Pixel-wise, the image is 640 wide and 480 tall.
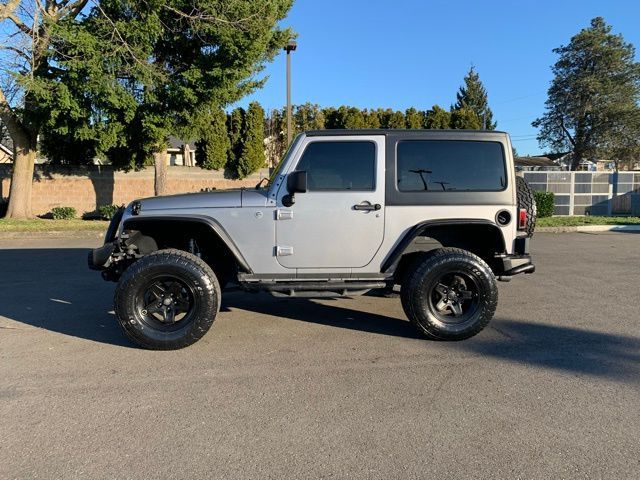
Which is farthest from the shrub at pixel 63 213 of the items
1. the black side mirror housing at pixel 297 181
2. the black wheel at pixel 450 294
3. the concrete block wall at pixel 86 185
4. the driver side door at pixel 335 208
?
the black wheel at pixel 450 294

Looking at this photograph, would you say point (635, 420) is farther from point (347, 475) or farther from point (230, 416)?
point (230, 416)

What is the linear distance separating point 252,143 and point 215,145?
5.20 feet

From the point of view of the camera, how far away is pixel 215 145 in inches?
778

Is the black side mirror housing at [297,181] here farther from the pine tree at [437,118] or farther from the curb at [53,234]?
the pine tree at [437,118]

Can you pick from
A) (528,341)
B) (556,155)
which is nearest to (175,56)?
(528,341)

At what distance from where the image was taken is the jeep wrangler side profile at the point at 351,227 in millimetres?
4645

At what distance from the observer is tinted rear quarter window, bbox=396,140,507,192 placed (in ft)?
15.9

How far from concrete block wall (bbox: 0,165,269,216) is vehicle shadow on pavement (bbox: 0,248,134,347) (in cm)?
969

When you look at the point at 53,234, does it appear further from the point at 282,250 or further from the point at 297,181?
the point at 297,181

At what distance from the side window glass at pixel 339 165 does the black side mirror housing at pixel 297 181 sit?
0.67 ft

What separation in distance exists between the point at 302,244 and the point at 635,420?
298cm

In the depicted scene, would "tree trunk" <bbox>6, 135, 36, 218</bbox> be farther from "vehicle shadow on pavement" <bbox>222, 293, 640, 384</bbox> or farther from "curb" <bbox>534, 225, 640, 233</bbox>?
"curb" <bbox>534, 225, 640, 233</bbox>

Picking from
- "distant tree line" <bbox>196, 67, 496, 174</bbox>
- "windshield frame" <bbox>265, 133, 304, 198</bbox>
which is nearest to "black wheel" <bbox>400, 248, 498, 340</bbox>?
"windshield frame" <bbox>265, 133, 304, 198</bbox>

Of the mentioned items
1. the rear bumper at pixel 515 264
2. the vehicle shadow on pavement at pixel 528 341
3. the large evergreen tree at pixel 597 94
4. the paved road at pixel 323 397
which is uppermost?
the large evergreen tree at pixel 597 94
